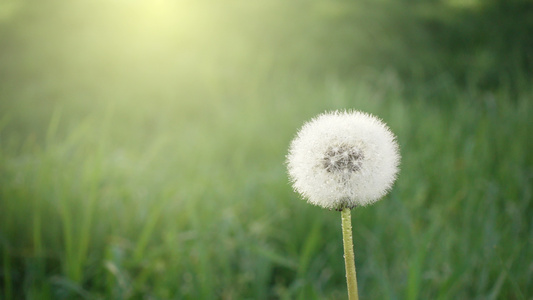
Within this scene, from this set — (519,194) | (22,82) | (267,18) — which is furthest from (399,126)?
(22,82)

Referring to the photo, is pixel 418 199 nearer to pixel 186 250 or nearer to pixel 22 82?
pixel 186 250

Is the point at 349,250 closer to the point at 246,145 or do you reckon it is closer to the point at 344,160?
the point at 344,160

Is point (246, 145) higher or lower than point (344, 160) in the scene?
higher

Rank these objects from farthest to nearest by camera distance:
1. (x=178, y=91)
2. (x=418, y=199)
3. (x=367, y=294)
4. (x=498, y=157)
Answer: (x=178, y=91) < (x=498, y=157) < (x=418, y=199) < (x=367, y=294)

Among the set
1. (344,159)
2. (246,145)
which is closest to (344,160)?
(344,159)

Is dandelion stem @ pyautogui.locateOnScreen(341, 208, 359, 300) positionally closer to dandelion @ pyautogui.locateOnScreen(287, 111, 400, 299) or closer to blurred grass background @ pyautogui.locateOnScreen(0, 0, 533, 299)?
dandelion @ pyautogui.locateOnScreen(287, 111, 400, 299)

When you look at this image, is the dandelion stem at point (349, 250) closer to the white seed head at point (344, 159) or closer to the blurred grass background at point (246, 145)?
the white seed head at point (344, 159)

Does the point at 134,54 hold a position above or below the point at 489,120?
above

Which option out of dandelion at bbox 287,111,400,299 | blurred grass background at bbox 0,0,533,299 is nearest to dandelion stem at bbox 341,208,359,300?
dandelion at bbox 287,111,400,299
